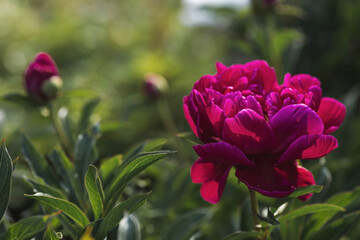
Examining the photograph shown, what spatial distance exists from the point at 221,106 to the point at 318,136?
0.37 ft

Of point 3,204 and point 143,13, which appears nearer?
point 3,204

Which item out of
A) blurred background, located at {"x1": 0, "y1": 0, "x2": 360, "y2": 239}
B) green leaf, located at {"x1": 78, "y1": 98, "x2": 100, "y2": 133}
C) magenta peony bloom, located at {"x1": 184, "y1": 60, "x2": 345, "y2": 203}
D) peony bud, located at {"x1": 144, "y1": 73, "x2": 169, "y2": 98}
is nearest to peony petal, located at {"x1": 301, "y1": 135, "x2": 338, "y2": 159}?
magenta peony bloom, located at {"x1": 184, "y1": 60, "x2": 345, "y2": 203}

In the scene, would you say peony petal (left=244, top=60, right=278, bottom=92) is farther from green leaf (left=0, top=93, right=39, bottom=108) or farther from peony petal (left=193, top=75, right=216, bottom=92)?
green leaf (left=0, top=93, right=39, bottom=108)

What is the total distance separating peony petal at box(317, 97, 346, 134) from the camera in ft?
2.00

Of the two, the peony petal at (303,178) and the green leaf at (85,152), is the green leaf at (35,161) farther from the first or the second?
the peony petal at (303,178)

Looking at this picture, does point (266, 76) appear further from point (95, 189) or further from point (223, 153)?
point (95, 189)

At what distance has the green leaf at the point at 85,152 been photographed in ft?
2.41

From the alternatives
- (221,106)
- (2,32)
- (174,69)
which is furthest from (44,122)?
(221,106)

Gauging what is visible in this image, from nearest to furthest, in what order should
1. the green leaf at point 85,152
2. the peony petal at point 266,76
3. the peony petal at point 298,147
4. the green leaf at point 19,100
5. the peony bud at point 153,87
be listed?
the peony petal at point 298,147 → the peony petal at point 266,76 → the green leaf at point 85,152 → the green leaf at point 19,100 → the peony bud at point 153,87

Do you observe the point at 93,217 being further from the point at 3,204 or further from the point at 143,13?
the point at 143,13

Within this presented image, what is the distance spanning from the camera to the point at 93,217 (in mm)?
686

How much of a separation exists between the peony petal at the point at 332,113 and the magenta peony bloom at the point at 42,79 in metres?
0.51

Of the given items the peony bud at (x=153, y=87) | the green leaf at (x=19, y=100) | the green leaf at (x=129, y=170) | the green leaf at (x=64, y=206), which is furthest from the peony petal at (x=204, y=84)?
the peony bud at (x=153, y=87)

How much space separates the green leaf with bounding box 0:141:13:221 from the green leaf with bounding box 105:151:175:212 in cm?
12
